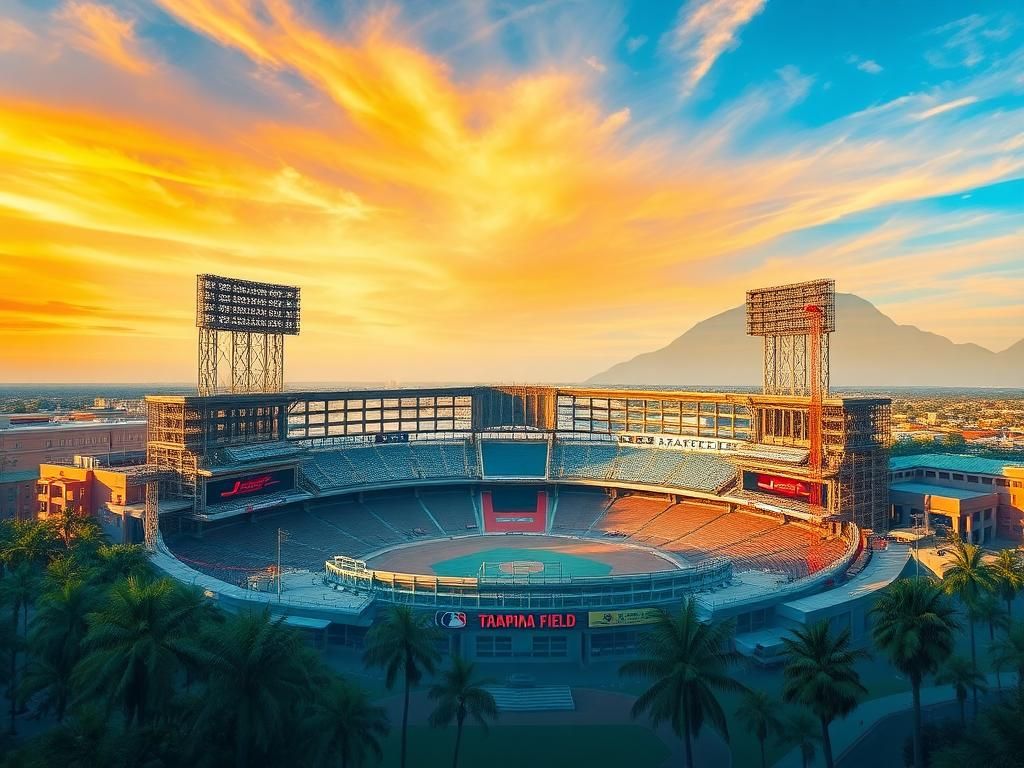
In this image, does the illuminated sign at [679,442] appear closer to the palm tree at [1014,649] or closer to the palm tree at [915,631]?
the palm tree at [1014,649]

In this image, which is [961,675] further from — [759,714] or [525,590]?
[525,590]

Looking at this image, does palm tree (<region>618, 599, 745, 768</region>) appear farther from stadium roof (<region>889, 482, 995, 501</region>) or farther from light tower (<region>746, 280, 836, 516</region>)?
stadium roof (<region>889, 482, 995, 501</region>)

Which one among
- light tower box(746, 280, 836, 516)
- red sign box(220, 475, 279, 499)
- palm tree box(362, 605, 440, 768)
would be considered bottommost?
palm tree box(362, 605, 440, 768)

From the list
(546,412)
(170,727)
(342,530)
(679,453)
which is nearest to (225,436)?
(342,530)

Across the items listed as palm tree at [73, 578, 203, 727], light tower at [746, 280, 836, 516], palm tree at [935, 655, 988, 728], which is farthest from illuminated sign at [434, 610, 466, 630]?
light tower at [746, 280, 836, 516]

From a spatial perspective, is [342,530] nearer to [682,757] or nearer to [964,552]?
[682,757]

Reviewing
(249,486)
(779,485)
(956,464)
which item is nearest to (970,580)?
(779,485)

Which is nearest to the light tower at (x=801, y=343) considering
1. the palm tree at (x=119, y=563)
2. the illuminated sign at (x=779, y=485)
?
the illuminated sign at (x=779, y=485)
